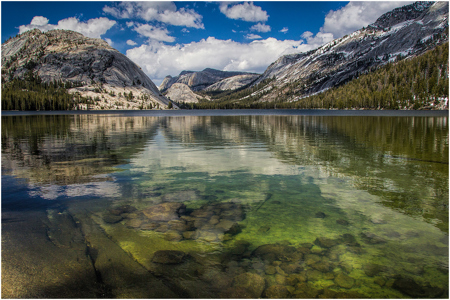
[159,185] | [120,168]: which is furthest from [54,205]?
[120,168]

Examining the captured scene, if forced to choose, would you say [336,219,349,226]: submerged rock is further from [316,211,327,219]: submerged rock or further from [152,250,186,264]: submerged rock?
[152,250,186,264]: submerged rock

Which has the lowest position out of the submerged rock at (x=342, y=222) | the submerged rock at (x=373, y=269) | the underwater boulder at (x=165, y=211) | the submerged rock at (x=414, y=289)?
the submerged rock at (x=414, y=289)

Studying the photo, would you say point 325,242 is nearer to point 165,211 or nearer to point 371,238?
point 371,238

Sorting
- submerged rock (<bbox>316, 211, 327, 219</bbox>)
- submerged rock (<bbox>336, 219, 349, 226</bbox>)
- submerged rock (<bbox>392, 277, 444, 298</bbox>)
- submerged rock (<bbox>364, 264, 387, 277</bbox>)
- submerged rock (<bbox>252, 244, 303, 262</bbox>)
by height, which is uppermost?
submerged rock (<bbox>316, 211, 327, 219</bbox>)

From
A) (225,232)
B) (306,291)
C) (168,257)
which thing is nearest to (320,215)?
(225,232)

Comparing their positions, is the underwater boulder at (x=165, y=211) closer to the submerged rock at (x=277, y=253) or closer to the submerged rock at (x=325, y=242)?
the submerged rock at (x=277, y=253)

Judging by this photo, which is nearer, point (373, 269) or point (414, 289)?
point (414, 289)

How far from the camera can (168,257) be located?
745cm

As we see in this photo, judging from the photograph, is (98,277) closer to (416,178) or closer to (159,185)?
(159,185)

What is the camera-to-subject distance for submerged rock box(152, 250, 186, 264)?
7.25m

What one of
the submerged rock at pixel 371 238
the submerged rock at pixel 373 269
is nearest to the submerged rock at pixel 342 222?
the submerged rock at pixel 371 238

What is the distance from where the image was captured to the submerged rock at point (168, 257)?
7.25 m

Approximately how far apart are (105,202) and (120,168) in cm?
739

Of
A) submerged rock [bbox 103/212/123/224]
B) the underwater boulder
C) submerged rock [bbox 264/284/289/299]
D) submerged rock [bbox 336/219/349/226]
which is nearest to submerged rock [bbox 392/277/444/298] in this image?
submerged rock [bbox 264/284/289/299]
